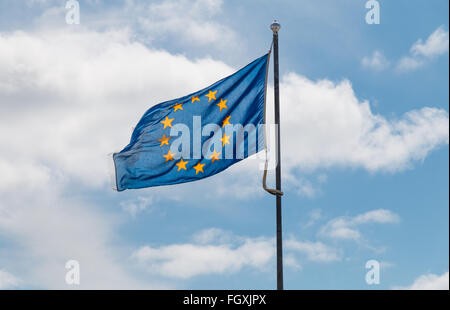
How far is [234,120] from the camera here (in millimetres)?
24203

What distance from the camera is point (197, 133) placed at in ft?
80.7

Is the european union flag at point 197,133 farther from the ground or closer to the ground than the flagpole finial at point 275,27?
closer to the ground

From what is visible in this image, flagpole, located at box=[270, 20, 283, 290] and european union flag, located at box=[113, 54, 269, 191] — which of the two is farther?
european union flag, located at box=[113, 54, 269, 191]

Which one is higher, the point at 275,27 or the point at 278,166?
the point at 275,27

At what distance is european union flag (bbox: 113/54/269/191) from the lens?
933 inches

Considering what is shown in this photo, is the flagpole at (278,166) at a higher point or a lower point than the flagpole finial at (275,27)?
lower

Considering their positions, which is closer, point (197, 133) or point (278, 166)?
point (278, 166)

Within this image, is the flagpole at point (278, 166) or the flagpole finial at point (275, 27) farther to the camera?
the flagpole finial at point (275, 27)

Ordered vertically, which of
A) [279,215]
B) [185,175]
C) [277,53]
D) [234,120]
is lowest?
[279,215]

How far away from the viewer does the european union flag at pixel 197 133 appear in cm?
2370

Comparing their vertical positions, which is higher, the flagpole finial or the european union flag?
the flagpole finial
